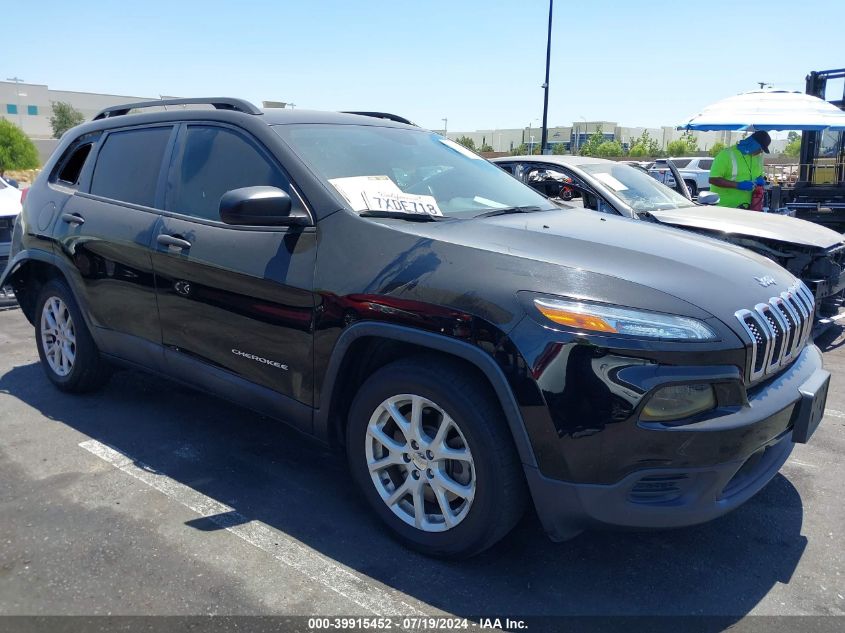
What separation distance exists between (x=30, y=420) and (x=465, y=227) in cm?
310

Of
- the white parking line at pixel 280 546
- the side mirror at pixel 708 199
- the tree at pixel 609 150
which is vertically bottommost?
the white parking line at pixel 280 546

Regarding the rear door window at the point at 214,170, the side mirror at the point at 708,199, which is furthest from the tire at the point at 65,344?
the side mirror at the point at 708,199

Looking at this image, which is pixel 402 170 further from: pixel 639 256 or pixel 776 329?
pixel 776 329

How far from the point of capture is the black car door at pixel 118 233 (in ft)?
13.0

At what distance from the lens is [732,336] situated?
8.21 feet

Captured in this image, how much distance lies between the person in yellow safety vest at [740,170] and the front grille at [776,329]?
536 centimetres

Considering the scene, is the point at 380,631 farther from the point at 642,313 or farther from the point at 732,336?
the point at 732,336

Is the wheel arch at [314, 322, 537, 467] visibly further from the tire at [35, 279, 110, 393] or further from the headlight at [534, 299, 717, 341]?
the tire at [35, 279, 110, 393]

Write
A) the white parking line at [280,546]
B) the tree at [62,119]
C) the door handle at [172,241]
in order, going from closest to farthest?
the white parking line at [280,546], the door handle at [172,241], the tree at [62,119]

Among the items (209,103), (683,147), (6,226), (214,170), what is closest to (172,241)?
(214,170)

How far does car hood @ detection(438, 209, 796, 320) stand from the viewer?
262cm

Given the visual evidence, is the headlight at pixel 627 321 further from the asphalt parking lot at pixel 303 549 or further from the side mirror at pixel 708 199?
the side mirror at pixel 708 199

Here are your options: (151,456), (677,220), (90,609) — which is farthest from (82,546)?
(677,220)

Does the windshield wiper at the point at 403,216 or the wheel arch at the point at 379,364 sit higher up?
the windshield wiper at the point at 403,216
